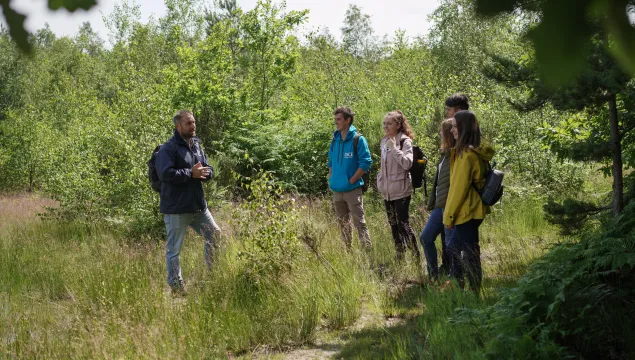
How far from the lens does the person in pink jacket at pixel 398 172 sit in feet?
19.7

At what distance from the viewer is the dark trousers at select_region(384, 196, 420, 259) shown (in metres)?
6.09

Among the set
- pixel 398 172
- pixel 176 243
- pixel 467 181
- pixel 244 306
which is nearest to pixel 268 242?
pixel 244 306

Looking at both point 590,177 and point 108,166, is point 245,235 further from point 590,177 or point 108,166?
point 590,177

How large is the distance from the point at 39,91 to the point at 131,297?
3156 centimetres

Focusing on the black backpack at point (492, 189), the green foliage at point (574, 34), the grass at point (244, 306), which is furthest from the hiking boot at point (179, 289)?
the green foliage at point (574, 34)

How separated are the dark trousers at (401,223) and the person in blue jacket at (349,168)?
42 cm

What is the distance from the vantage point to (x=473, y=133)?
4.67m

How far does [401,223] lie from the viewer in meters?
6.11

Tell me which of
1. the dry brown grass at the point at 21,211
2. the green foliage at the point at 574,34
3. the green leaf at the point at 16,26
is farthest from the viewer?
the dry brown grass at the point at 21,211

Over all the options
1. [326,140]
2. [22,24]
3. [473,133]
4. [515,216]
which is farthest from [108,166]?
[22,24]

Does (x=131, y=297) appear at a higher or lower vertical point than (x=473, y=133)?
lower

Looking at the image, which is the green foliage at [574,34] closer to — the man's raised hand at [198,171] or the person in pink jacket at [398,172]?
the person in pink jacket at [398,172]

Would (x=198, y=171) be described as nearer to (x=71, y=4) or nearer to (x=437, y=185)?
(x=437, y=185)

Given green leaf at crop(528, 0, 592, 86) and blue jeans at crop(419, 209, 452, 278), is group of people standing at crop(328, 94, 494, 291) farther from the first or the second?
green leaf at crop(528, 0, 592, 86)
